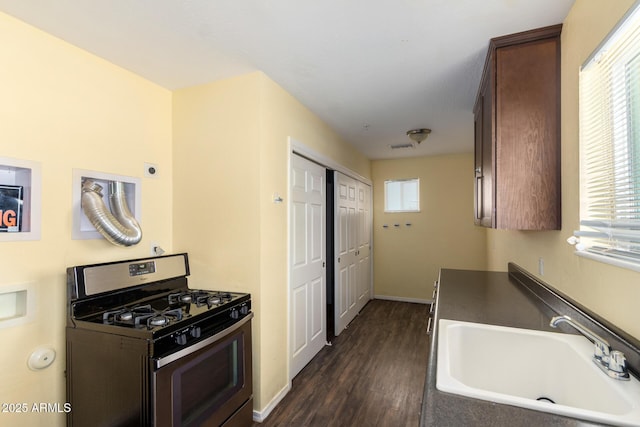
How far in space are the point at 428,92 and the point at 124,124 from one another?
7.43 feet

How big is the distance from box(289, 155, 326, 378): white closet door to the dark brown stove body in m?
0.72

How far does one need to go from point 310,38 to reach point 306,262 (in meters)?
1.84

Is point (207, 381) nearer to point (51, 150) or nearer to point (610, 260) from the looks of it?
point (51, 150)

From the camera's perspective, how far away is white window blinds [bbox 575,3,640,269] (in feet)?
3.38

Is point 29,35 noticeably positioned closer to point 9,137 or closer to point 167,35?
point 9,137

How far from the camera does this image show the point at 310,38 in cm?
173

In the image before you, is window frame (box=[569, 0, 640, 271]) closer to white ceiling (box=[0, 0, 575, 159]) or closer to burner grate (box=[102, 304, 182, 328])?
white ceiling (box=[0, 0, 575, 159])

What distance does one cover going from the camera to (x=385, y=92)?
2.46 meters

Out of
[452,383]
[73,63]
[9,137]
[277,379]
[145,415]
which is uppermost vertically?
[73,63]

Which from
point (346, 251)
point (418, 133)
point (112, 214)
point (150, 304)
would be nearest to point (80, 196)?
point (112, 214)

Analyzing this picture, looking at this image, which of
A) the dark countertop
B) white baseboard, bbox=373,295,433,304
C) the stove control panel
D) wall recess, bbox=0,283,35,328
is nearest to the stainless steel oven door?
the stove control panel

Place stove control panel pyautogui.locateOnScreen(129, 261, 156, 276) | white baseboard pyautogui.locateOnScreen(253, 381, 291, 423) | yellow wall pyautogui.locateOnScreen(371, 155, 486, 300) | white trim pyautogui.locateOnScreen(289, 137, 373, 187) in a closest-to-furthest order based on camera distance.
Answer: stove control panel pyautogui.locateOnScreen(129, 261, 156, 276) → white baseboard pyautogui.locateOnScreen(253, 381, 291, 423) → white trim pyautogui.locateOnScreen(289, 137, 373, 187) → yellow wall pyautogui.locateOnScreen(371, 155, 486, 300)

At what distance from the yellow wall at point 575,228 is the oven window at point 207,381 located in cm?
178

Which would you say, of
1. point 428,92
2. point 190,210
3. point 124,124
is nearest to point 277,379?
point 190,210
